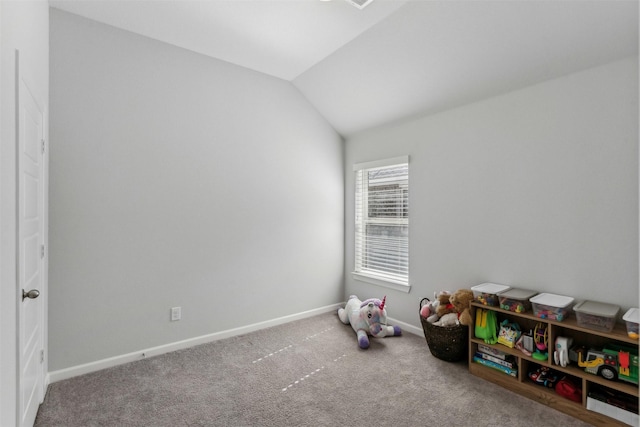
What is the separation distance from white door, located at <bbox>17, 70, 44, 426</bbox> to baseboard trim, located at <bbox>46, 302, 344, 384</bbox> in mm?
298

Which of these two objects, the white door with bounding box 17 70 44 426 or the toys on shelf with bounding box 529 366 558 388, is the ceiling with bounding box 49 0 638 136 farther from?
the toys on shelf with bounding box 529 366 558 388

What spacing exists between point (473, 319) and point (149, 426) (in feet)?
7.58

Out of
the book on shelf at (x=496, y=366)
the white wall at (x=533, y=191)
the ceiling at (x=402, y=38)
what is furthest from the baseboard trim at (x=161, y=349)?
the ceiling at (x=402, y=38)

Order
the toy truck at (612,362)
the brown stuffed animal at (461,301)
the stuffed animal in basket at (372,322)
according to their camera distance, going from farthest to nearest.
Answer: the stuffed animal in basket at (372,322), the brown stuffed animal at (461,301), the toy truck at (612,362)

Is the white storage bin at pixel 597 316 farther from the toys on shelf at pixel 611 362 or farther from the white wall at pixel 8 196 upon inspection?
the white wall at pixel 8 196

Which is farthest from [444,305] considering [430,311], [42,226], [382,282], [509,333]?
[42,226]

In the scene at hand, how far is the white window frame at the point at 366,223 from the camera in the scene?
11.4 feet

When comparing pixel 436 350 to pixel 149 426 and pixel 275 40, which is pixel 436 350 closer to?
pixel 149 426

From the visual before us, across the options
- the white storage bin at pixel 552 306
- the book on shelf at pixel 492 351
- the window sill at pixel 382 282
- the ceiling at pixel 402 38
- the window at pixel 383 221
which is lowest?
the book on shelf at pixel 492 351

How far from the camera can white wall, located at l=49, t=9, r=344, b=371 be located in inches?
96.8

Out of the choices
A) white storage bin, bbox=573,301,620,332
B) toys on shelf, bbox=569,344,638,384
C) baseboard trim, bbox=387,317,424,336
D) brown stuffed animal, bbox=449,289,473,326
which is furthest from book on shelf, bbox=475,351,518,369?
baseboard trim, bbox=387,317,424,336

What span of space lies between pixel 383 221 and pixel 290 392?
2.09 metres

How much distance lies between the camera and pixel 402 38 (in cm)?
258

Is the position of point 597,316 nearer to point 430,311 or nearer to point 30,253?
point 430,311
